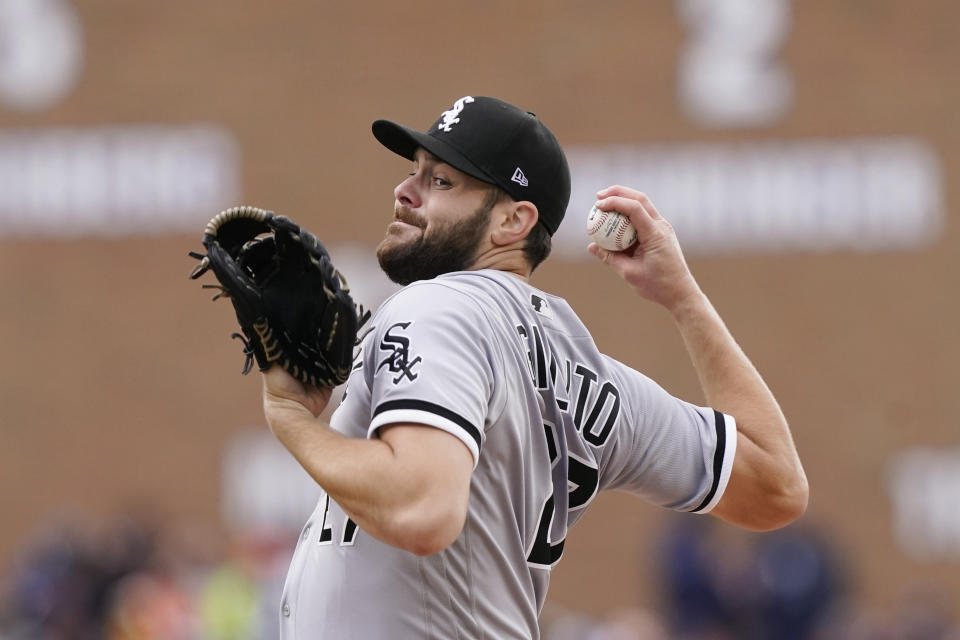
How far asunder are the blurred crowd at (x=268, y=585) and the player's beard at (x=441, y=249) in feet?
21.1

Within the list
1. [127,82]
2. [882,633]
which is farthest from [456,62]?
[882,633]

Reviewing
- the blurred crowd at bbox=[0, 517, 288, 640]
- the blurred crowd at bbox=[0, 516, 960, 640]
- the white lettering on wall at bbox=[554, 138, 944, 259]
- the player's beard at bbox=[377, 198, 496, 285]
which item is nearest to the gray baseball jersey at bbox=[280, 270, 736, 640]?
the player's beard at bbox=[377, 198, 496, 285]

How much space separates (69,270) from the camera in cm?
1552

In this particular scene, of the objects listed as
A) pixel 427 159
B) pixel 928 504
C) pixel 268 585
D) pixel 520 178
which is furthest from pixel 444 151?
pixel 928 504

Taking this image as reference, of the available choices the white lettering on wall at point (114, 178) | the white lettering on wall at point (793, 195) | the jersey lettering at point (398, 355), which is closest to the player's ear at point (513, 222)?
the jersey lettering at point (398, 355)

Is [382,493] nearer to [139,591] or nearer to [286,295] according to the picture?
[286,295]

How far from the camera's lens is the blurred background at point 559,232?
14500 mm

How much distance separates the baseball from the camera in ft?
13.3

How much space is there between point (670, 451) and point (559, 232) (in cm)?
1048

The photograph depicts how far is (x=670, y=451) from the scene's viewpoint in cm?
393

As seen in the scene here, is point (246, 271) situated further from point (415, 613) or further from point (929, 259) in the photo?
point (929, 259)

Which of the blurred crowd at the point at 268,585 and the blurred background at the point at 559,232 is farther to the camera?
the blurred background at the point at 559,232

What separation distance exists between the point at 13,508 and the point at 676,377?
662 cm

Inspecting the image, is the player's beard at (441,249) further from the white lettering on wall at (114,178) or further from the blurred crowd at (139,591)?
the white lettering on wall at (114,178)
